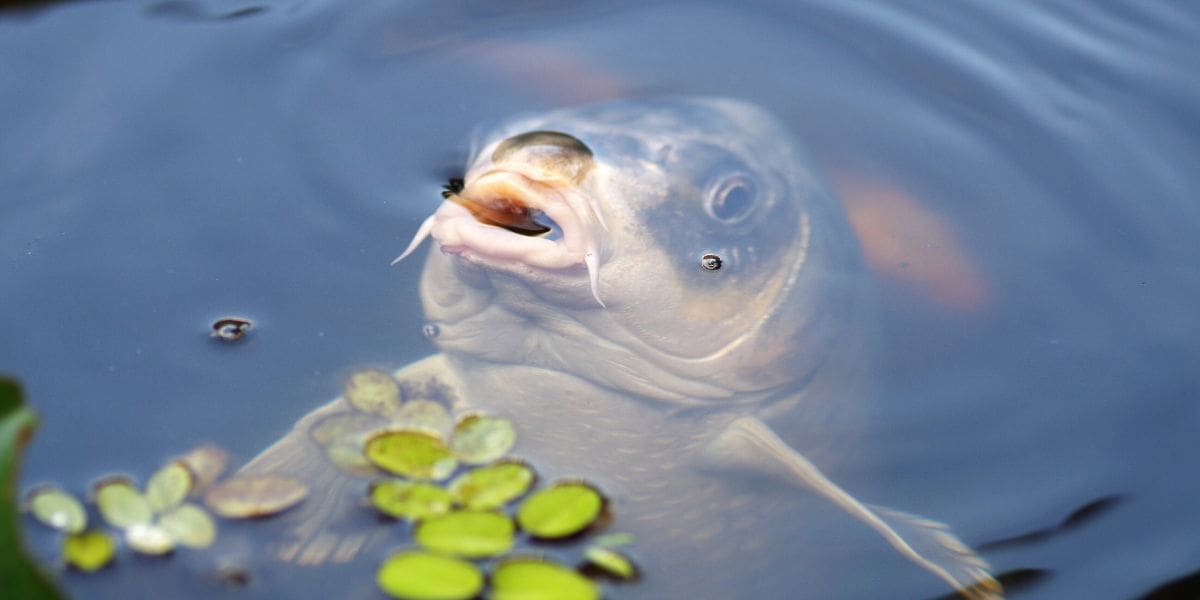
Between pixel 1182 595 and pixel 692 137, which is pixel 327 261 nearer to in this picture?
pixel 692 137

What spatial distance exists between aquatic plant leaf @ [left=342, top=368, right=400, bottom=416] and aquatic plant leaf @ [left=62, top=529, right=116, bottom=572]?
0.58 meters

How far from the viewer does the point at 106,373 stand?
107 inches

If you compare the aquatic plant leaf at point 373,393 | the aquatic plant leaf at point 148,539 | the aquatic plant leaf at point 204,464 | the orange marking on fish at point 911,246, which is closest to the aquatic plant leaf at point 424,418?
the aquatic plant leaf at point 373,393

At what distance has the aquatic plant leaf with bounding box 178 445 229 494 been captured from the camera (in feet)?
7.72

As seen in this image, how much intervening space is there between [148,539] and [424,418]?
608 mm

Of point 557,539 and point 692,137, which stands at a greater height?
point 692,137

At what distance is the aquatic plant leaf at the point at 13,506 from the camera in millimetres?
1727

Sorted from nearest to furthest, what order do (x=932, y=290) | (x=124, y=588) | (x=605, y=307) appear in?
(x=124, y=588) < (x=605, y=307) < (x=932, y=290)

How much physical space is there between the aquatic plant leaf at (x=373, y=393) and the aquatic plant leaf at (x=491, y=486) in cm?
29

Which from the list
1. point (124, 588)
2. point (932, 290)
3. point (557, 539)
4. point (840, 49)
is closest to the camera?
point (124, 588)

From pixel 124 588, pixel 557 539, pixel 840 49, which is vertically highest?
pixel 840 49

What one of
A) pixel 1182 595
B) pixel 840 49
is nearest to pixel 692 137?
pixel 840 49

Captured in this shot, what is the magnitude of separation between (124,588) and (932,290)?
7.38ft

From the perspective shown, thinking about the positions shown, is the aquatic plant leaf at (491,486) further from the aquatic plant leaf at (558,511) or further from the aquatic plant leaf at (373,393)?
the aquatic plant leaf at (373,393)
